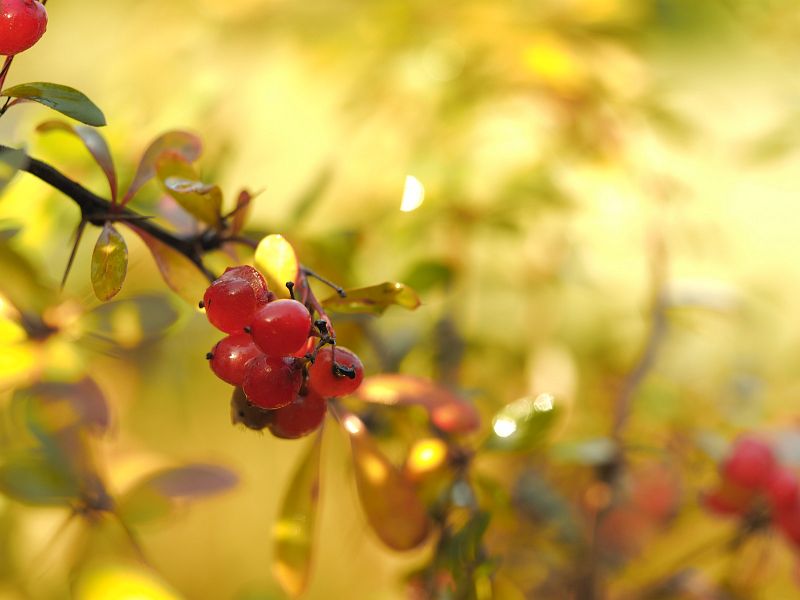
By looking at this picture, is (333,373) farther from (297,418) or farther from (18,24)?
(18,24)

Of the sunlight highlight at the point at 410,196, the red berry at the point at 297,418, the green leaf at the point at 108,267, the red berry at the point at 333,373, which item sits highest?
the green leaf at the point at 108,267

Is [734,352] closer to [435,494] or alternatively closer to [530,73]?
[530,73]

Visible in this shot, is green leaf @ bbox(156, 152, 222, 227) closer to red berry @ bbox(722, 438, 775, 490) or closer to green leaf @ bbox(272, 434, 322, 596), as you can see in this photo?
green leaf @ bbox(272, 434, 322, 596)

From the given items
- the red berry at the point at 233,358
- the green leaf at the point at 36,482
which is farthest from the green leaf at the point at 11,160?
the green leaf at the point at 36,482

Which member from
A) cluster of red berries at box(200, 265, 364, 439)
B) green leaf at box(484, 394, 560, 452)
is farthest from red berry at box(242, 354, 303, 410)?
green leaf at box(484, 394, 560, 452)

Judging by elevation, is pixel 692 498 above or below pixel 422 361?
below

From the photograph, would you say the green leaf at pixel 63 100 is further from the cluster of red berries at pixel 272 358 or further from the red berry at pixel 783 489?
the red berry at pixel 783 489

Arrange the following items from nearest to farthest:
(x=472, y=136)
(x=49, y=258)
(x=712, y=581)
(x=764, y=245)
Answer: (x=712, y=581) < (x=49, y=258) < (x=472, y=136) < (x=764, y=245)

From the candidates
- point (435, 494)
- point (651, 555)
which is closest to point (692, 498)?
point (651, 555)
